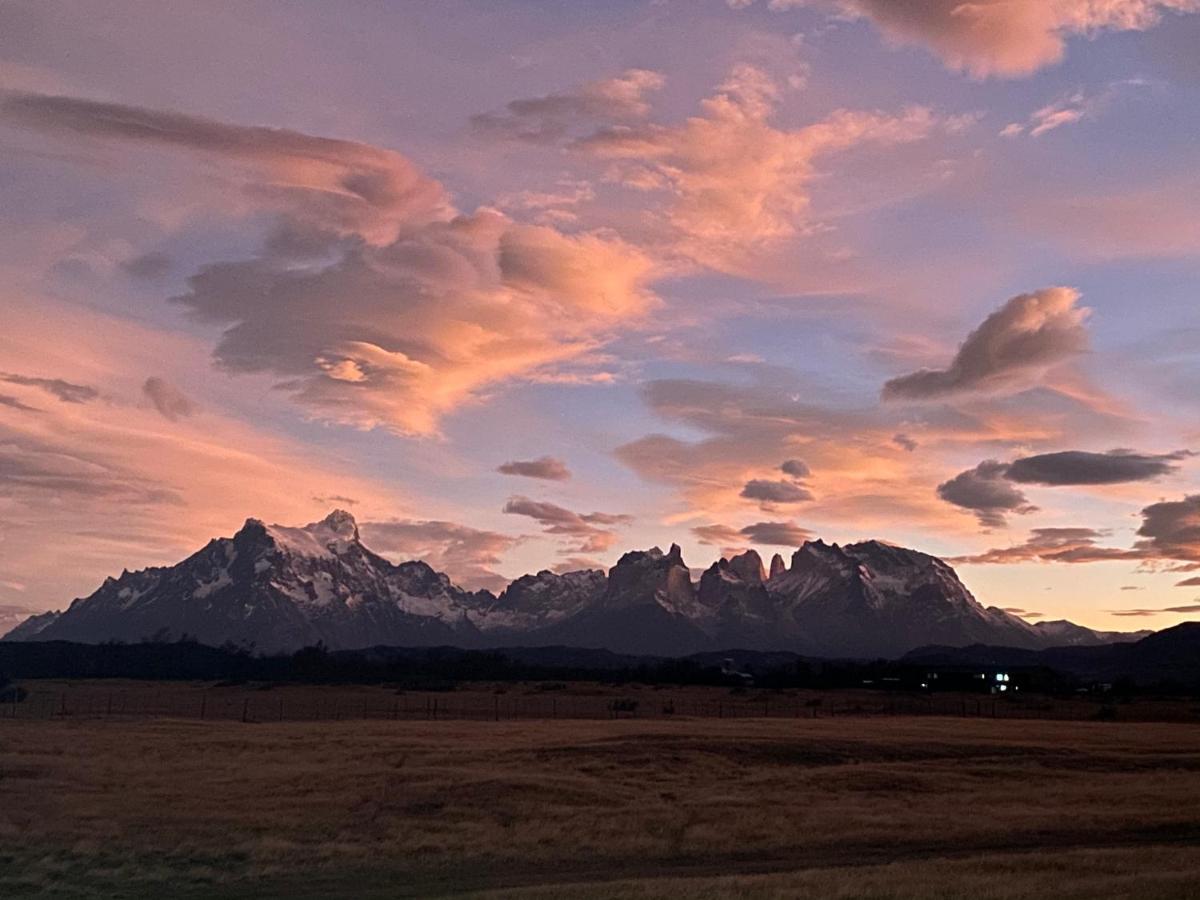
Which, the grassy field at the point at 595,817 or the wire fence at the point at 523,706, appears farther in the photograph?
the wire fence at the point at 523,706

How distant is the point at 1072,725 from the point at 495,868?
86.1 m

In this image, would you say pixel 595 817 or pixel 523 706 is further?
pixel 523 706

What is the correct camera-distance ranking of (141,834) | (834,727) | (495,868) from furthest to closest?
1. (834,727)
2. (141,834)
3. (495,868)

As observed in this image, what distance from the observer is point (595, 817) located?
156 ft

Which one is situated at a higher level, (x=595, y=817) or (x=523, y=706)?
(x=523, y=706)

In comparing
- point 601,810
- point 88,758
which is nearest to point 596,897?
point 601,810

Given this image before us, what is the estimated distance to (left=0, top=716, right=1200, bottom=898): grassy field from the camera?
3572 centimetres

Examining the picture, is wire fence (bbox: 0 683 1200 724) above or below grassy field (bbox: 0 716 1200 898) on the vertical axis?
above

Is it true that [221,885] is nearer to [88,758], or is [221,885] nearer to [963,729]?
[88,758]

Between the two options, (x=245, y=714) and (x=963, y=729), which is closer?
(x=963, y=729)

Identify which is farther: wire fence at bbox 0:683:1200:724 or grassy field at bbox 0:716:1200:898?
wire fence at bbox 0:683:1200:724

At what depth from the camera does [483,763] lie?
6353 centimetres

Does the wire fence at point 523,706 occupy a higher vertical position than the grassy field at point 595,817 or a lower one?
higher

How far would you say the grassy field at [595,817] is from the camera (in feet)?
117
